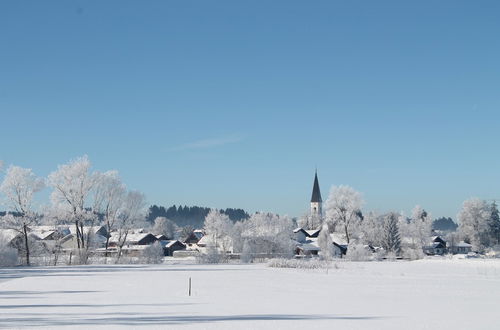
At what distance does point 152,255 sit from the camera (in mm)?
72375

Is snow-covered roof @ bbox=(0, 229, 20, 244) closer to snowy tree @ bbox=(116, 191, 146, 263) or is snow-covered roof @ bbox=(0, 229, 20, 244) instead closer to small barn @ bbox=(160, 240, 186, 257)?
snowy tree @ bbox=(116, 191, 146, 263)

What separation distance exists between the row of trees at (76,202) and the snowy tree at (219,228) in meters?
28.7

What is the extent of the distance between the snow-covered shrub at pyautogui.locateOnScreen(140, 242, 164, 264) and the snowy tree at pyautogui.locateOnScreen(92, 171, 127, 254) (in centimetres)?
642

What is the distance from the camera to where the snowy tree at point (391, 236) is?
96.4m

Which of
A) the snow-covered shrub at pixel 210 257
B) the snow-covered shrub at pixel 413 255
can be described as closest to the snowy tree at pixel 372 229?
the snow-covered shrub at pixel 413 255

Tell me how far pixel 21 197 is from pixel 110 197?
413 inches

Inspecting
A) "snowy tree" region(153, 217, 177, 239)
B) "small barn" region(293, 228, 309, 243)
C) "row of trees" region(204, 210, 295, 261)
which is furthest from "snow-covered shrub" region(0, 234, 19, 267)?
"snowy tree" region(153, 217, 177, 239)

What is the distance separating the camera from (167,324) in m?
18.0

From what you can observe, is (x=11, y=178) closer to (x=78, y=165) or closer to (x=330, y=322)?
(x=78, y=165)

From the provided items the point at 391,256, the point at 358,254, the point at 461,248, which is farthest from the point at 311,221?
the point at 358,254

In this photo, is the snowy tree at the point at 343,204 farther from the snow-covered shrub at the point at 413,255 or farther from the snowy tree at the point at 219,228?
the snowy tree at the point at 219,228

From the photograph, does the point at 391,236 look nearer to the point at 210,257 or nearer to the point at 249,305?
the point at 210,257

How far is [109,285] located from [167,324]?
54.8ft

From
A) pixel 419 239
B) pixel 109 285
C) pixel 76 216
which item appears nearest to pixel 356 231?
pixel 419 239
